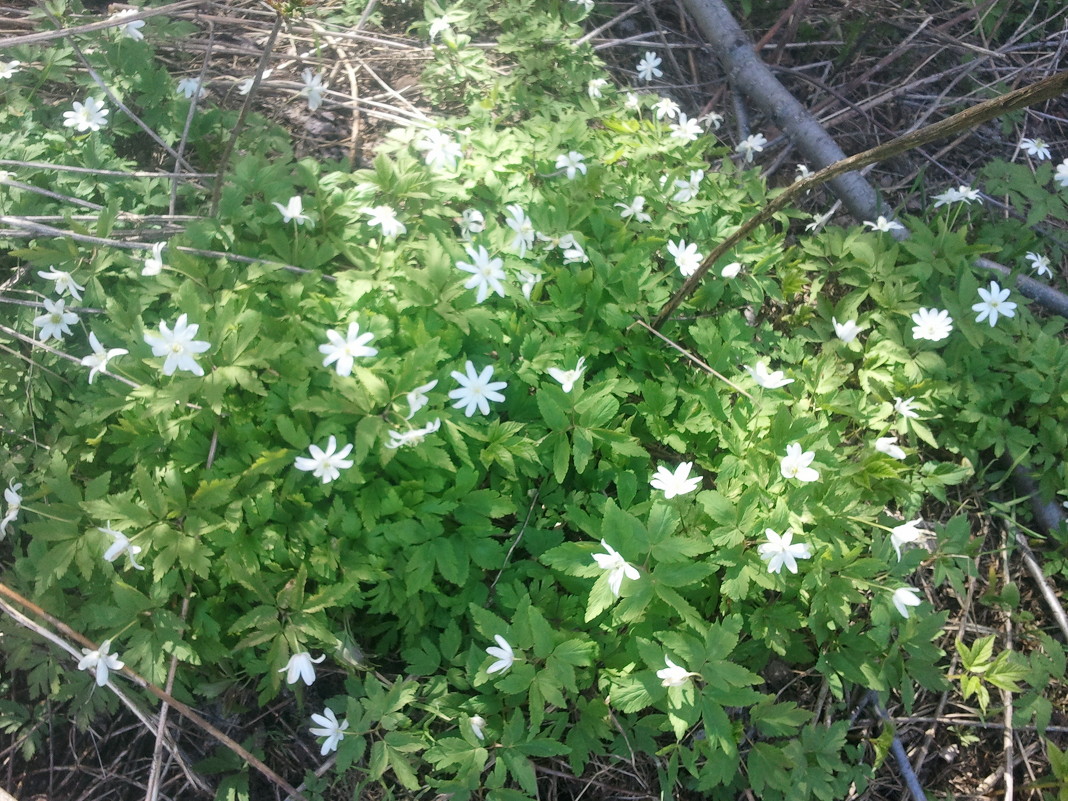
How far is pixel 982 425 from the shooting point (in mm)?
2939

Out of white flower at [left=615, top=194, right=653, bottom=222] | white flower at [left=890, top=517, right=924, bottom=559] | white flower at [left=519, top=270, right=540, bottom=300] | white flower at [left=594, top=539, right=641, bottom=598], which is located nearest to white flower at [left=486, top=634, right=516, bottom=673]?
white flower at [left=594, top=539, right=641, bottom=598]

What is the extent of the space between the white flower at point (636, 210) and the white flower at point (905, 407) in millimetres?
1262

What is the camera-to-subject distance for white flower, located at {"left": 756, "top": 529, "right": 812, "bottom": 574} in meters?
2.13

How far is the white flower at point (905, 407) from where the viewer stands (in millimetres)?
2729

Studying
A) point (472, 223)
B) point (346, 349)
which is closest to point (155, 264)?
point (346, 349)

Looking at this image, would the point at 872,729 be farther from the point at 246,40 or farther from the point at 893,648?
the point at 246,40

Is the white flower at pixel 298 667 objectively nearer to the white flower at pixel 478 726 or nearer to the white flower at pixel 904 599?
the white flower at pixel 478 726

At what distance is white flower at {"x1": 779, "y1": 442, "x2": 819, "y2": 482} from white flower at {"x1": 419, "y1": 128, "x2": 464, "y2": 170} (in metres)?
1.80

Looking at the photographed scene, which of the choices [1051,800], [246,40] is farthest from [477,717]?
[246,40]

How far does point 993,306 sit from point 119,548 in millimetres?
3453

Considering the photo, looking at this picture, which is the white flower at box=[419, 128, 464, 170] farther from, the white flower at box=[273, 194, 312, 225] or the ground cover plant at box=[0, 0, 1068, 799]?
the white flower at box=[273, 194, 312, 225]

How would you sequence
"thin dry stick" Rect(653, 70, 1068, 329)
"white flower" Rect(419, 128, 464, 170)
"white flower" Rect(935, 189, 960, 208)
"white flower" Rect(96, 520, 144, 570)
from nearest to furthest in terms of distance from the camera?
"thin dry stick" Rect(653, 70, 1068, 329), "white flower" Rect(96, 520, 144, 570), "white flower" Rect(419, 128, 464, 170), "white flower" Rect(935, 189, 960, 208)

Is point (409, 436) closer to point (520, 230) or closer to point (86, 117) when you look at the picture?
point (520, 230)

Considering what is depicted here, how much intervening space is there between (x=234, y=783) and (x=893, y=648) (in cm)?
227
